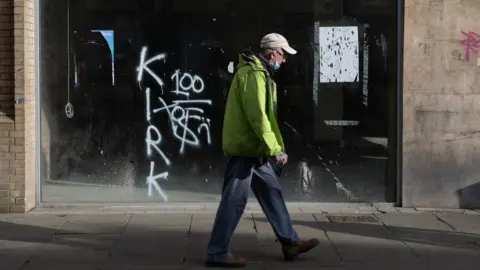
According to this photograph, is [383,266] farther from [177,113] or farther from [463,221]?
[177,113]

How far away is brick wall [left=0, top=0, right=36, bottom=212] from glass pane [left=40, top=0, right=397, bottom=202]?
36 cm

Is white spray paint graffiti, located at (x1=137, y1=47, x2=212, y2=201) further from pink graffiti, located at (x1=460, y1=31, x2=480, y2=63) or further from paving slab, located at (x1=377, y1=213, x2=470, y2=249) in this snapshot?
pink graffiti, located at (x1=460, y1=31, x2=480, y2=63)

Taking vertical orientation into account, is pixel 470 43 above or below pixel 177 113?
above

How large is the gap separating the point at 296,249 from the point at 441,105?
334cm

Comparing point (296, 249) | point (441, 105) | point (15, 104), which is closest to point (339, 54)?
point (441, 105)

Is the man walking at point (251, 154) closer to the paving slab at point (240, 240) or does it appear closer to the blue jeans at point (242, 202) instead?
the blue jeans at point (242, 202)

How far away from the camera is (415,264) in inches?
249

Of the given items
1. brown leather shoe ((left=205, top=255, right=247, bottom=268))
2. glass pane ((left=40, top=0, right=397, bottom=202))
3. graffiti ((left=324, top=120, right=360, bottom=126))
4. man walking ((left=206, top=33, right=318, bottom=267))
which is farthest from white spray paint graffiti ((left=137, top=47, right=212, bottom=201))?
brown leather shoe ((left=205, top=255, right=247, bottom=268))

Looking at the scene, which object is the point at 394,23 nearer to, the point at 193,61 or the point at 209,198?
the point at 193,61

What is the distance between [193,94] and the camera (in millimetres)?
8805

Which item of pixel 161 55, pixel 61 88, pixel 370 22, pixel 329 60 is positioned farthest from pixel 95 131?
pixel 370 22

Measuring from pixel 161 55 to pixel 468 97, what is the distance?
3.75 metres

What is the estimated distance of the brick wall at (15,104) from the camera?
8328 millimetres

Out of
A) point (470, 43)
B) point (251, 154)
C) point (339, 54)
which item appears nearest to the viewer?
point (251, 154)
